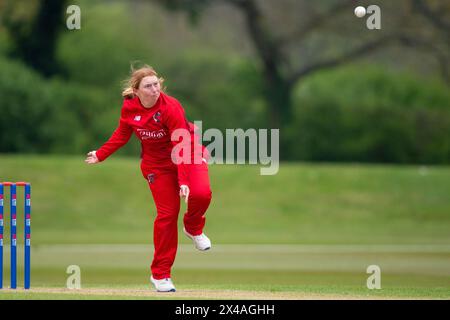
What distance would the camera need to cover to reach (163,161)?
930 cm

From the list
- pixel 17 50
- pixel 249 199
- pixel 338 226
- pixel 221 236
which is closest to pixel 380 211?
pixel 338 226

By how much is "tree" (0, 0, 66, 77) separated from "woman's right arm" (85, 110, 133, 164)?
21.8 meters

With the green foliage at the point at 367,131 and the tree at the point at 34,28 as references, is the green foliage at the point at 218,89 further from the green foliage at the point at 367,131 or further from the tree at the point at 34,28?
the tree at the point at 34,28

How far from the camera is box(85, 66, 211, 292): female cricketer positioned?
29.8 feet

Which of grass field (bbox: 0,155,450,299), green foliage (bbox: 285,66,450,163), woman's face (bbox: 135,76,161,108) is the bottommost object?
grass field (bbox: 0,155,450,299)

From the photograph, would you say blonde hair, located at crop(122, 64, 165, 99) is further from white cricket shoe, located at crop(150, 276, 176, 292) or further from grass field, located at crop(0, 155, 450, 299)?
grass field, located at crop(0, 155, 450, 299)

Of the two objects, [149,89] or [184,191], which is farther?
[149,89]

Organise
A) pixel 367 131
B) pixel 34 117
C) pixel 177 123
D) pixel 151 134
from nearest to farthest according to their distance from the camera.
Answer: pixel 177 123 < pixel 151 134 < pixel 34 117 < pixel 367 131

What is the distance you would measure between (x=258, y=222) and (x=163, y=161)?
15.6 metres

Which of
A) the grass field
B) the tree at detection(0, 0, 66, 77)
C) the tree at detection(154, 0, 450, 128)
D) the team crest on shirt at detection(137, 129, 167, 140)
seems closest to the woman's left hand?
the team crest on shirt at detection(137, 129, 167, 140)

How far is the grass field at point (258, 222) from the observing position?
16.4 m

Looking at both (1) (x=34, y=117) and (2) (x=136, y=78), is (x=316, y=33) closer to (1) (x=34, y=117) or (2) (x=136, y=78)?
(1) (x=34, y=117)

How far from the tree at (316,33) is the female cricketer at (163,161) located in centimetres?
2179

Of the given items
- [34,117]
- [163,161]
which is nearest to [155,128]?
[163,161]
